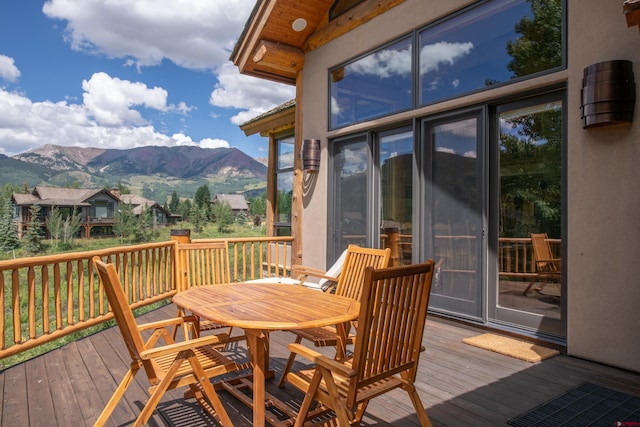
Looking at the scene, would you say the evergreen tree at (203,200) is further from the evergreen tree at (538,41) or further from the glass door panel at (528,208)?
the evergreen tree at (538,41)

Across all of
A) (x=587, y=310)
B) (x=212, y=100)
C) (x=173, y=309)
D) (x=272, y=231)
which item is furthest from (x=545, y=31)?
(x=212, y=100)

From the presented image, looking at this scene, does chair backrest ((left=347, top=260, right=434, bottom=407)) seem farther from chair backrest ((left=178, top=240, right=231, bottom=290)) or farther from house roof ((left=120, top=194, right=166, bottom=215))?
house roof ((left=120, top=194, right=166, bottom=215))

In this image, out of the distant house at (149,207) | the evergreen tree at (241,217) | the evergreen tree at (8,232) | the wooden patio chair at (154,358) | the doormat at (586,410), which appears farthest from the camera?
the distant house at (149,207)

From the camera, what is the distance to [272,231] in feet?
26.1

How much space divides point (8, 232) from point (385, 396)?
2867 centimetres

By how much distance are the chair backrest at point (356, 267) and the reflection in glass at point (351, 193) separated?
220 centimetres

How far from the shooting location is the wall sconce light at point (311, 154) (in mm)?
5910

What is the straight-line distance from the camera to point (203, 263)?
3.68 m

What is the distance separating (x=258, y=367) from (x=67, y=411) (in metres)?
1.36

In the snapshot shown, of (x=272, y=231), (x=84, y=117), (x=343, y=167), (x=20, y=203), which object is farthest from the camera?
(x=84, y=117)

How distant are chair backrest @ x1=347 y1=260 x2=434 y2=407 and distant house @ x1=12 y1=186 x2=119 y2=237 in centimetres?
3284

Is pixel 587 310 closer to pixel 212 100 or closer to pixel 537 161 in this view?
pixel 537 161

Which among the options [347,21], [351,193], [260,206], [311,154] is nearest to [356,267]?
[351,193]

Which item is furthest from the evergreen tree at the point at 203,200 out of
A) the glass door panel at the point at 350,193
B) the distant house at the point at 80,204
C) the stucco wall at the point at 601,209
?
the stucco wall at the point at 601,209
